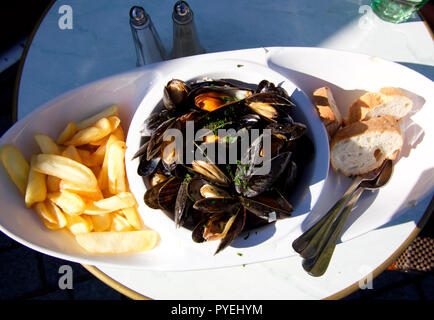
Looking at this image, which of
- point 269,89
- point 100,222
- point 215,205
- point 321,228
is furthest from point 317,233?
point 100,222

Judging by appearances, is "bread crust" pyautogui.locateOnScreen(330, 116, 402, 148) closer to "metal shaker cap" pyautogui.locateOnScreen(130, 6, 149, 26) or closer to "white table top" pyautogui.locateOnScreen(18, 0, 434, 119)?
"white table top" pyautogui.locateOnScreen(18, 0, 434, 119)

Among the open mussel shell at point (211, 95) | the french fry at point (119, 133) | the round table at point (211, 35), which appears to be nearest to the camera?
the open mussel shell at point (211, 95)

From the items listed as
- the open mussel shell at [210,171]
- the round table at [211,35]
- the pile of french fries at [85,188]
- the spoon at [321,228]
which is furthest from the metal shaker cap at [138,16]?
the spoon at [321,228]

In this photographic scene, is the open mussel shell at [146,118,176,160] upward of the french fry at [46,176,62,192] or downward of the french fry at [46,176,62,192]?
upward

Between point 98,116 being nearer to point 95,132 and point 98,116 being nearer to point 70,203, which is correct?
point 95,132

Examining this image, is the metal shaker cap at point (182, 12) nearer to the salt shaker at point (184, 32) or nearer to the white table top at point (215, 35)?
the salt shaker at point (184, 32)

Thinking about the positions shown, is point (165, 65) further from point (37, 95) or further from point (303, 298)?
point (303, 298)

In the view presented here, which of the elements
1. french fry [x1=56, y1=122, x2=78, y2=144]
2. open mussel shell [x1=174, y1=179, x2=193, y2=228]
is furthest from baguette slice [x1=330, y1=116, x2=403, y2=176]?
french fry [x1=56, y1=122, x2=78, y2=144]
